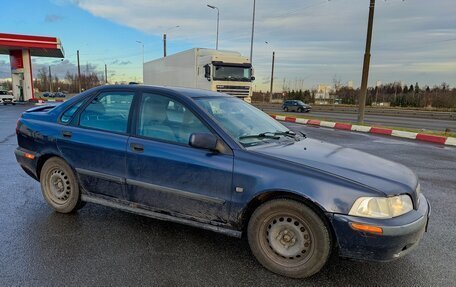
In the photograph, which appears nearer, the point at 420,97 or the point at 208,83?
the point at 208,83

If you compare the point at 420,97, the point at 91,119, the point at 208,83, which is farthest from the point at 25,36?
the point at 420,97

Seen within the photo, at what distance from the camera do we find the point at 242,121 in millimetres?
3857

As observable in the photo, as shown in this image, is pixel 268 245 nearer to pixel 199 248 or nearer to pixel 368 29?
pixel 199 248

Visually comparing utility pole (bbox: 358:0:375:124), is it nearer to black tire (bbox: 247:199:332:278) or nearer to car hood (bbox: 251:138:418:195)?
car hood (bbox: 251:138:418:195)

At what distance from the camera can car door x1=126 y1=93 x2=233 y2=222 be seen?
3283mm

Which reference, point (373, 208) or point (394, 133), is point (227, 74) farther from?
point (373, 208)

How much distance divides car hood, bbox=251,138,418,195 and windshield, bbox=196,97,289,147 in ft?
0.67

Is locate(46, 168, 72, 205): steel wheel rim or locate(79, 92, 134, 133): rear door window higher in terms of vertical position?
locate(79, 92, 134, 133): rear door window

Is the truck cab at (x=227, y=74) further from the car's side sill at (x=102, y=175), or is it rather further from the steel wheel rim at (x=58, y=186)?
the car's side sill at (x=102, y=175)

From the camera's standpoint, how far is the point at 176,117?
3689 mm

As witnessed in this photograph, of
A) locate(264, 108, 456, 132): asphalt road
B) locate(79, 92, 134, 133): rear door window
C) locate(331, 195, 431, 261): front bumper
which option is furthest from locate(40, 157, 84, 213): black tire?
→ locate(264, 108, 456, 132): asphalt road

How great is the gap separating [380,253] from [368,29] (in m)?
15.5

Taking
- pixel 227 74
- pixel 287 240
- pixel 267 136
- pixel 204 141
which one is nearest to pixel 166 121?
pixel 204 141

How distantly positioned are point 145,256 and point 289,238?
1365 millimetres
